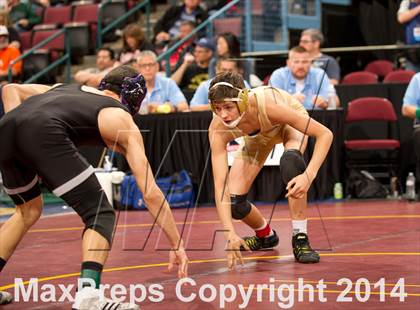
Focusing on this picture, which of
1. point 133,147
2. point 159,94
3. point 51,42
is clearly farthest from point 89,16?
point 133,147

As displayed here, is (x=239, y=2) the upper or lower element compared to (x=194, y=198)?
upper

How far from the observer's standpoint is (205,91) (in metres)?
10.7

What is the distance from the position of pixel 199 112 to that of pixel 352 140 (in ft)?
6.63

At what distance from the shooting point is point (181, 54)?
12516mm

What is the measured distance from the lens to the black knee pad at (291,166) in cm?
587

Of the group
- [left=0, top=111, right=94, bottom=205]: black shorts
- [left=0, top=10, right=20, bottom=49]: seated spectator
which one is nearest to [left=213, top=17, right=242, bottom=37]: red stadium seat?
[left=0, top=10, right=20, bottom=49]: seated spectator

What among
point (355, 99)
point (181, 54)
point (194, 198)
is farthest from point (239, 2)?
point (194, 198)

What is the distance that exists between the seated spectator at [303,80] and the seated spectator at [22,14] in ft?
23.2

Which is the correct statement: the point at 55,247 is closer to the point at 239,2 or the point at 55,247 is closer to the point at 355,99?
the point at 355,99

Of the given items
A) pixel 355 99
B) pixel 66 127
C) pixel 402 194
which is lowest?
pixel 402 194

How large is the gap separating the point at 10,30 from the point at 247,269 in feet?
30.5

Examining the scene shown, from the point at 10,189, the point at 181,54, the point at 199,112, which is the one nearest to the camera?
the point at 10,189

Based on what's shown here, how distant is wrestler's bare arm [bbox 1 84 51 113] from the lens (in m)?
5.08

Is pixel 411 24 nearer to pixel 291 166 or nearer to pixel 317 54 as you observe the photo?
pixel 317 54
